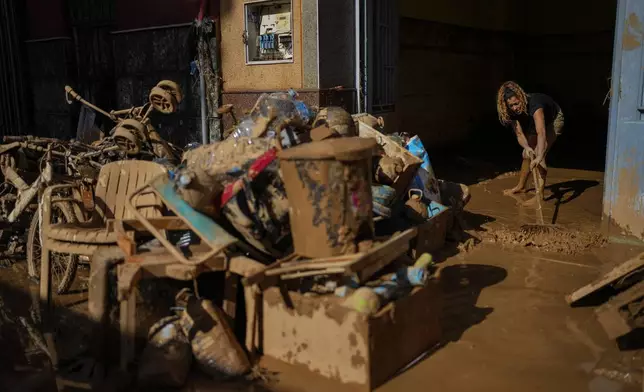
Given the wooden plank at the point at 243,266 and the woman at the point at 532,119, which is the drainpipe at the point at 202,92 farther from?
the wooden plank at the point at 243,266

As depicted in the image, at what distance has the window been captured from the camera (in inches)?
295

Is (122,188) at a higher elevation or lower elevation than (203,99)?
lower

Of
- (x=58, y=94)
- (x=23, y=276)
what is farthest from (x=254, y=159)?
(x=58, y=94)

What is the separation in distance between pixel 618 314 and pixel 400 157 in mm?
2449

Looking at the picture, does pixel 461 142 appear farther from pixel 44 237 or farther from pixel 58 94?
pixel 44 237

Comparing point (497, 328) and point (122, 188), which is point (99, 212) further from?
point (497, 328)

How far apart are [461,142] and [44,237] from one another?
31.3ft

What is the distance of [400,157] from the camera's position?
5.67 meters

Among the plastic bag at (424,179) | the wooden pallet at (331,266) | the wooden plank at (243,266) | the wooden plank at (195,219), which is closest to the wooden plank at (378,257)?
the wooden pallet at (331,266)

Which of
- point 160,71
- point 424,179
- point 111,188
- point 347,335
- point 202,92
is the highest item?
point 160,71

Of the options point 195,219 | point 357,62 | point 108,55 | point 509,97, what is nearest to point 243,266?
point 195,219

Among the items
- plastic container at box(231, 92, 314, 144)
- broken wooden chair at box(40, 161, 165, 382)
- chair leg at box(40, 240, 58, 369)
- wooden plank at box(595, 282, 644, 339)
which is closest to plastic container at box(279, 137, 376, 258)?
plastic container at box(231, 92, 314, 144)

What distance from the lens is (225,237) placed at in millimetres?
3627

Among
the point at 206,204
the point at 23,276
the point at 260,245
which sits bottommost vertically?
the point at 23,276
